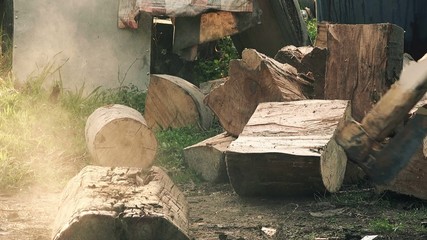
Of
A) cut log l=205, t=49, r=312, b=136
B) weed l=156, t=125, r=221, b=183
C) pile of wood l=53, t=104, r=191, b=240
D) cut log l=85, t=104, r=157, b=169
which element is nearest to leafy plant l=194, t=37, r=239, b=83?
weed l=156, t=125, r=221, b=183

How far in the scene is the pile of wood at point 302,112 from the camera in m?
6.41

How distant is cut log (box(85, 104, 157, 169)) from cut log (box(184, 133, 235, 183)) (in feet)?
1.16

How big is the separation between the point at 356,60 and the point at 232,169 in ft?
4.45

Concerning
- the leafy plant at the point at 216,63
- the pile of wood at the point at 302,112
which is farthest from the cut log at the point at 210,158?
the leafy plant at the point at 216,63

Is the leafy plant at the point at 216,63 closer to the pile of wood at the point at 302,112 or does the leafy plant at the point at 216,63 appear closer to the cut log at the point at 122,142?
the pile of wood at the point at 302,112

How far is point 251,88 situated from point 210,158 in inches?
26.2

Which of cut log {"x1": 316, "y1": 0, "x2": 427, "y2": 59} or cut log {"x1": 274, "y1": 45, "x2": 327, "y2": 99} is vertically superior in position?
cut log {"x1": 316, "y1": 0, "x2": 427, "y2": 59}

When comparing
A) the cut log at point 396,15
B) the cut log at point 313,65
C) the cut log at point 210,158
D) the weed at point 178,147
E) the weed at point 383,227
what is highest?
the cut log at point 396,15

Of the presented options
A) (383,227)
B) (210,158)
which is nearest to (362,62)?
(210,158)

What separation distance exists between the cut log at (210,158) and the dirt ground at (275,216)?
0.31 metres

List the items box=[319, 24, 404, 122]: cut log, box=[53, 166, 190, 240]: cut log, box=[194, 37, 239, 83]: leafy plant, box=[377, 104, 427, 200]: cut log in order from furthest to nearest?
box=[194, 37, 239, 83]: leafy plant, box=[319, 24, 404, 122]: cut log, box=[377, 104, 427, 200]: cut log, box=[53, 166, 190, 240]: cut log

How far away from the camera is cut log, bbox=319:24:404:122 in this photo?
6953 millimetres

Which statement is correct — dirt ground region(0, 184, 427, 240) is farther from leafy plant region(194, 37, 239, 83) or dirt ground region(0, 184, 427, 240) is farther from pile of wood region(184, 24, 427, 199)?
leafy plant region(194, 37, 239, 83)

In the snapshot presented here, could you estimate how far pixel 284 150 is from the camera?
636cm
